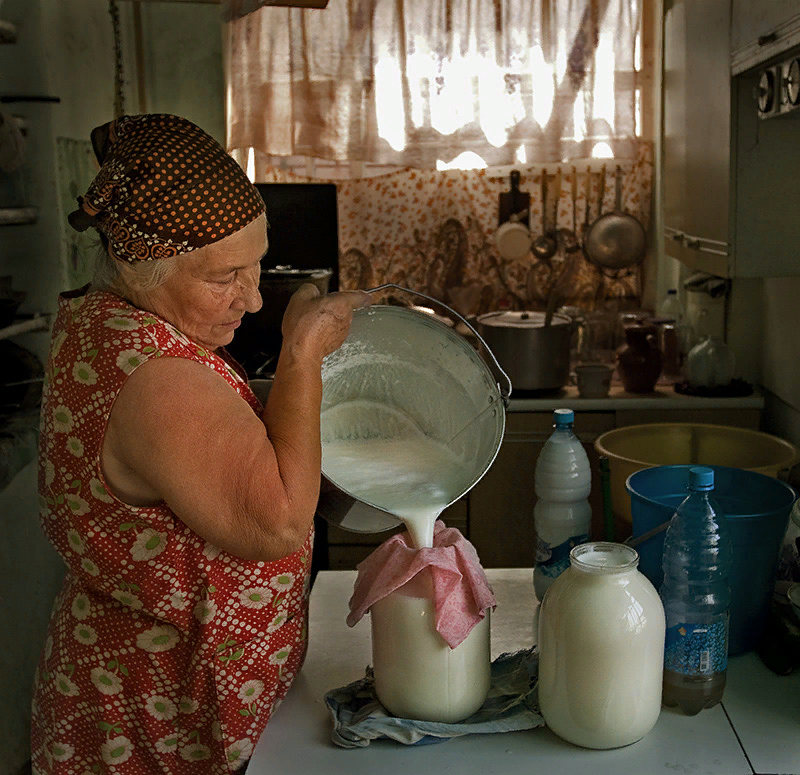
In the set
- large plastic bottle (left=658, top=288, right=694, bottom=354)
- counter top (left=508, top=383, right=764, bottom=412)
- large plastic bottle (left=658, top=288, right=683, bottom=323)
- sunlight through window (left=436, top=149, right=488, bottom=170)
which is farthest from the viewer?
sunlight through window (left=436, top=149, right=488, bottom=170)

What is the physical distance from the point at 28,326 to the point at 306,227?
1387 mm

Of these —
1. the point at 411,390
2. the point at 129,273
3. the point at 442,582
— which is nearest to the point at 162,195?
the point at 129,273

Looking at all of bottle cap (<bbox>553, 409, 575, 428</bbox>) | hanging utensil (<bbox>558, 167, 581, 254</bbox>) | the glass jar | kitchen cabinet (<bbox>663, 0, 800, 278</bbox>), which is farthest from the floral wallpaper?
bottle cap (<bbox>553, 409, 575, 428</bbox>)

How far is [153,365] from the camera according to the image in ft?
3.75

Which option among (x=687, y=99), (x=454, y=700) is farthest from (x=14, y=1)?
(x=454, y=700)

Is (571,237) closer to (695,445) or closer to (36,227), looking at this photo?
(695,445)

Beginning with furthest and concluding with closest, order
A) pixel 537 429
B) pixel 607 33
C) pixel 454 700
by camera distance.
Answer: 1. pixel 607 33
2. pixel 537 429
3. pixel 454 700

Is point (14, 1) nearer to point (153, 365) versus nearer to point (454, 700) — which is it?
point (153, 365)

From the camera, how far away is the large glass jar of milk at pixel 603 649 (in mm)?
1148

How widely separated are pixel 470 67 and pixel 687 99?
104 centimetres

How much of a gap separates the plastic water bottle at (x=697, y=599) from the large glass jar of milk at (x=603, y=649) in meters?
0.08

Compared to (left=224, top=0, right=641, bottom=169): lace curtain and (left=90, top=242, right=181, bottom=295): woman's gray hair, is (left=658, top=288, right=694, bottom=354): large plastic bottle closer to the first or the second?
(left=224, top=0, right=641, bottom=169): lace curtain

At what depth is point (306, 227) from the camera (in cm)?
368

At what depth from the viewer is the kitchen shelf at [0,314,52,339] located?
7.89 feet
